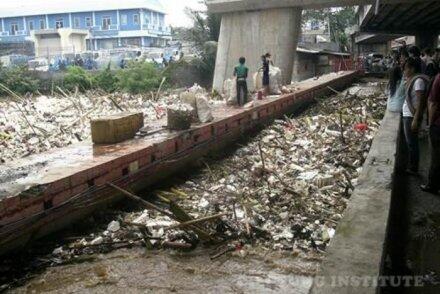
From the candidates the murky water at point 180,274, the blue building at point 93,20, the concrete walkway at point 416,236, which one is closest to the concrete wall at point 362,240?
the concrete walkway at point 416,236

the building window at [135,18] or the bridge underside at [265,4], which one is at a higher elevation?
the building window at [135,18]

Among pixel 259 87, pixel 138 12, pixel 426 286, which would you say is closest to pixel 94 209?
pixel 426 286

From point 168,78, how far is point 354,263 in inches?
929

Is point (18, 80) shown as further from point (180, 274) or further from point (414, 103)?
point (180, 274)

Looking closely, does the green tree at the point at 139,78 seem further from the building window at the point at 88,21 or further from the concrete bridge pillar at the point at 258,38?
the building window at the point at 88,21

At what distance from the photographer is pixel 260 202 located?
18.4 ft

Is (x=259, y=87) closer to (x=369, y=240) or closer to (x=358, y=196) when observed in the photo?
(x=358, y=196)

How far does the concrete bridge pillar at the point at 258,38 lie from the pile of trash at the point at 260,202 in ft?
30.8

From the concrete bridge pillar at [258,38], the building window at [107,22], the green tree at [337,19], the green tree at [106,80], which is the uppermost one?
the building window at [107,22]

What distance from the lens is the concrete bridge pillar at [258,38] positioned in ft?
59.2

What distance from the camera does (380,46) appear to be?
154 feet

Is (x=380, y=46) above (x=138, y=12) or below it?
below

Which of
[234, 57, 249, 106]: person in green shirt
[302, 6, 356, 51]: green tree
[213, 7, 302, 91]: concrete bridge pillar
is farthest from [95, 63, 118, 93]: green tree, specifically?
[302, 6, 356, 51]: green tree

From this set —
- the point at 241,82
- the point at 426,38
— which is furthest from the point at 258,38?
the point at 426,38
